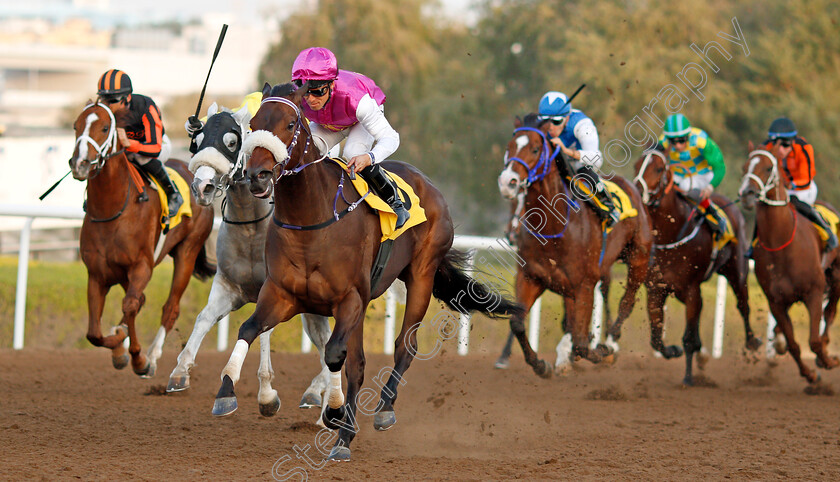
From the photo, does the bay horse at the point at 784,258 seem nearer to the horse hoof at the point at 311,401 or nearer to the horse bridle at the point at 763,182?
the horse bridle at the point at 763,182

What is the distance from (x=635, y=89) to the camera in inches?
666

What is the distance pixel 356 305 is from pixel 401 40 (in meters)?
19.5

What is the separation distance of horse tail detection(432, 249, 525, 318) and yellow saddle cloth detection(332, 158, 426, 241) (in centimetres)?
57

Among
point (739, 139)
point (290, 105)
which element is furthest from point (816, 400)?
point (739, 139)

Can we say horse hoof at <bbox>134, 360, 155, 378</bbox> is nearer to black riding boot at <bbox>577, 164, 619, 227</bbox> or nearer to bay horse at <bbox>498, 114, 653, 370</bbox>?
bay horse at <bbox>498, 114, 653, 370</bbox>

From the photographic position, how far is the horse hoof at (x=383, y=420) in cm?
494

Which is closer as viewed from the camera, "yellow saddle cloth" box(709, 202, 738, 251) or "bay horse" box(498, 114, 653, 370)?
"bay horse" box(498, 114, 653, 370)

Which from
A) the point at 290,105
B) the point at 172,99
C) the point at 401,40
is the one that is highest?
the point at 172,99

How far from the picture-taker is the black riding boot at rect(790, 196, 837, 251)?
7.89 metres

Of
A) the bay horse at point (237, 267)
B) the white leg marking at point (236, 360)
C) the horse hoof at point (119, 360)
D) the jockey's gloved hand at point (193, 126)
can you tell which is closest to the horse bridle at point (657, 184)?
the bay horse at point (237, 267)

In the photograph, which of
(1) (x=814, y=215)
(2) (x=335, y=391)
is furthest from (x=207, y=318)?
(1) (x=814, y=215)

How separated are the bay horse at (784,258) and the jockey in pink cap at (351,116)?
3585 millimetres

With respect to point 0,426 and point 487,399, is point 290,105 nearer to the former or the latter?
point 0,426

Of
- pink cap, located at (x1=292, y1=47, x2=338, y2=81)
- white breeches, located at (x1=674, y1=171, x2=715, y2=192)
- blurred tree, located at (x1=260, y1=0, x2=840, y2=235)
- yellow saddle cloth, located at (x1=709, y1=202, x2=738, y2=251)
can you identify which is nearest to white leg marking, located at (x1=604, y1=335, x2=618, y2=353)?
yellow saddle cloth, located at (x1=709, y1=202, x2=738, y2=251)
